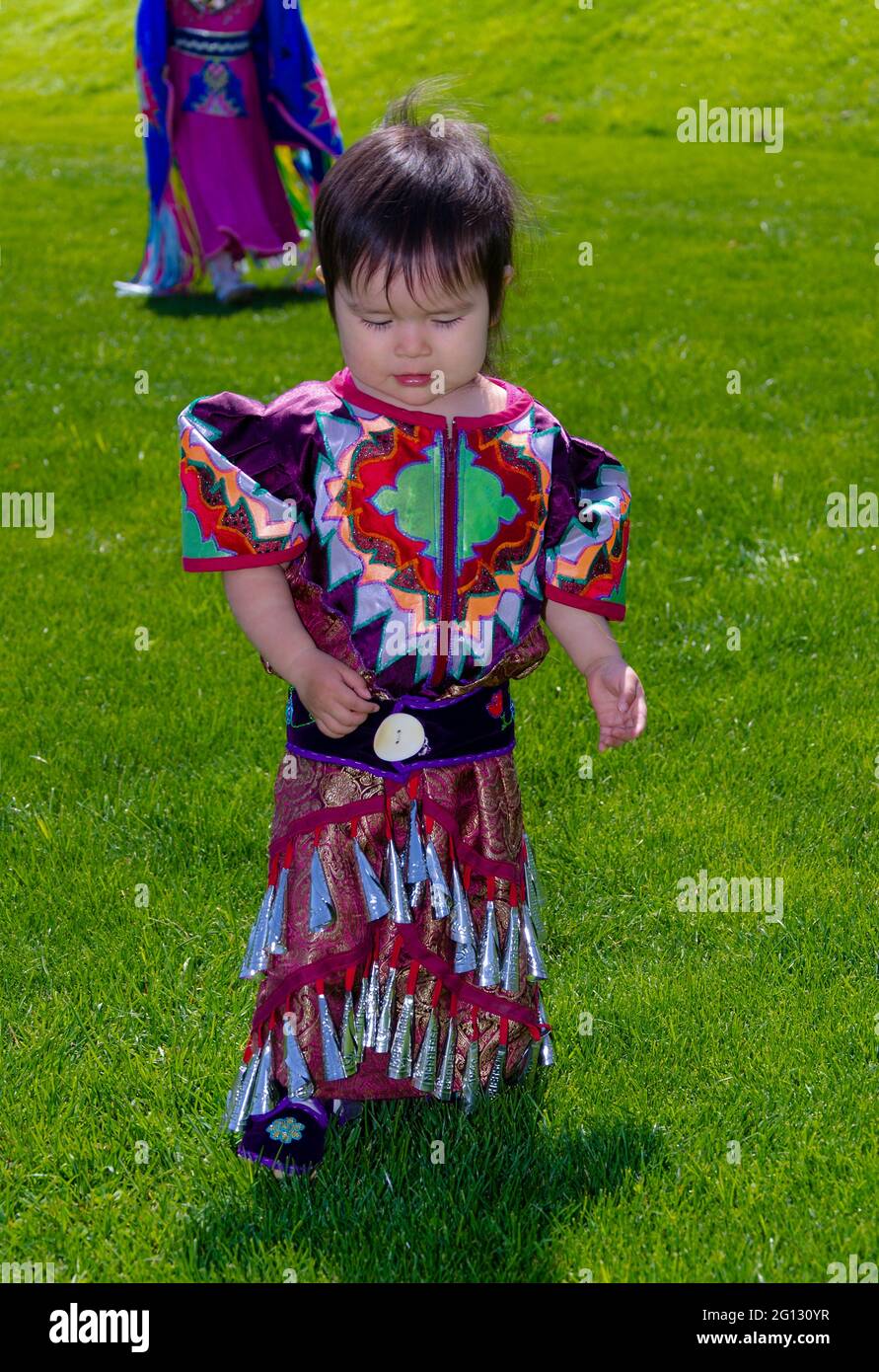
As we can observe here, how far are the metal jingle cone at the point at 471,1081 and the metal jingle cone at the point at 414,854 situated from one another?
0.40 metres

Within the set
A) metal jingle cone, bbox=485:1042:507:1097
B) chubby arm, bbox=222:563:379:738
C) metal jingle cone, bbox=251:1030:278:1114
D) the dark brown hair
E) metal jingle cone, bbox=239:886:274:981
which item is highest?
the dark brown hair

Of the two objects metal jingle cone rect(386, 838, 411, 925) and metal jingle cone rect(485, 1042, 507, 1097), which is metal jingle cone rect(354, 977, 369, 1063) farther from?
metal jingle cone rect(485, 1042, 507, 1097)

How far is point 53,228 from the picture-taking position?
12.8 meters

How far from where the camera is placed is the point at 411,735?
9.46 feet

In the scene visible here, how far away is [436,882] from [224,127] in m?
9.10

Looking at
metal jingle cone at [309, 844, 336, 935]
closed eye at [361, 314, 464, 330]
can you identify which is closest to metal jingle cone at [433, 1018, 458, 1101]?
metal jingle cone at [309, 844, 336, 935]

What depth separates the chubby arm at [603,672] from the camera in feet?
9.59

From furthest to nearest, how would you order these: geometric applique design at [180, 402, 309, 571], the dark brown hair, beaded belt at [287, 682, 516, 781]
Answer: beaded belt at [287, 682, 516, 781], geometric applique design at [180, 402, 309, 571], the dark brown hair

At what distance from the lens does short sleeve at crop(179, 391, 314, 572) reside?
2.77 meters

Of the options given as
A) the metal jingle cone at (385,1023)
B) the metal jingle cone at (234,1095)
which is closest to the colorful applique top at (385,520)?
the metal jingle cone at (385,1023)

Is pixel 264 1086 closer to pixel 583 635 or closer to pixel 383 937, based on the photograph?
pixel 383 937

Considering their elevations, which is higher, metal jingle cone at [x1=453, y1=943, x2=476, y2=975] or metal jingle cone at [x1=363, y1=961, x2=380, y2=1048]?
metal jingle cone at [x1=453, y1=943, x2=476, y2=975]

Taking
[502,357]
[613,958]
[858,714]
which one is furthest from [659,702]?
[502,357]

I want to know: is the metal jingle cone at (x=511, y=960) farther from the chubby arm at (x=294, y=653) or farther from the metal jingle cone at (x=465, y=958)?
the chubby arm at (x=294, y=653)
